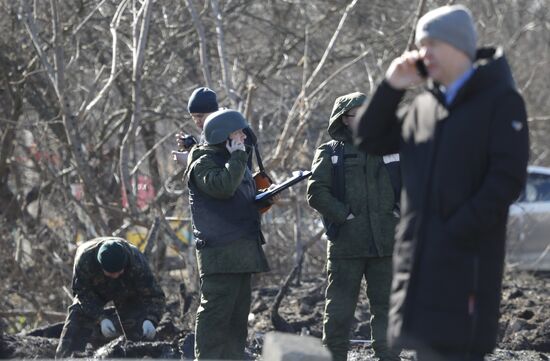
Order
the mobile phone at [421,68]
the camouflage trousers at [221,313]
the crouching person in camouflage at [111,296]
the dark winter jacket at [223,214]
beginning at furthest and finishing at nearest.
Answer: the crouching person in camouflage at [111,296] → the camouflage trousers at [221,313] → the dark winter jacket at [223,214] → the mobile phone at [421,68]

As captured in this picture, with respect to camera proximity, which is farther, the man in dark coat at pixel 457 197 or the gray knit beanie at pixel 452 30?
the gray knit beanie at pixel 452 30

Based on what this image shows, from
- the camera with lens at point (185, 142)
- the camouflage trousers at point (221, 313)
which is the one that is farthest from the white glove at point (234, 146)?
the camera with lens at point (185, 142)

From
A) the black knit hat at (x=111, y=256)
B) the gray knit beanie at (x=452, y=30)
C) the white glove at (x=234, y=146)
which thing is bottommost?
the black knit hat at (x=111, y=256)

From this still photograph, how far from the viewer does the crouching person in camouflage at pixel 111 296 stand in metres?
7.87

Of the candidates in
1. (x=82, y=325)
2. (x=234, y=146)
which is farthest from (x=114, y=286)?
(x=234, y=146)

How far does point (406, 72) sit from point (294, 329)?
5.61 meters

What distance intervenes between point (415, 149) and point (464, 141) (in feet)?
0.71

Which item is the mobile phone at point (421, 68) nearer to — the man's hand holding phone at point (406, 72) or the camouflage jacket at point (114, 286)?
the man's hand holding phone at point (406, 72)

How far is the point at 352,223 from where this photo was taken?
6.95 m

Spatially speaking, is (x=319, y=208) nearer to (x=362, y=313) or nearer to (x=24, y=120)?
(x=362, y=313)

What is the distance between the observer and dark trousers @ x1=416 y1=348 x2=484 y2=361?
13.3 ft

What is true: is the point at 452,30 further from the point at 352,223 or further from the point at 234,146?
the point at 352,223

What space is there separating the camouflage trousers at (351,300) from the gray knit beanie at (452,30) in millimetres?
2902

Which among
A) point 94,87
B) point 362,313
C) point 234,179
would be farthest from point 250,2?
point 234,179
